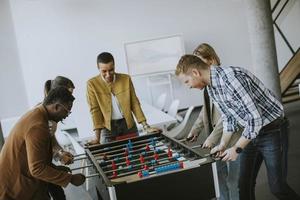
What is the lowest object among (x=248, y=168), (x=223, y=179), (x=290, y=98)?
(x=290, y=98)

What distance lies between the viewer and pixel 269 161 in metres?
2.71

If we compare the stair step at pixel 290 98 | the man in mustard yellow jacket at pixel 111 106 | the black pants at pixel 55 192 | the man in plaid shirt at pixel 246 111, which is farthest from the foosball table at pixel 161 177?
the stair step at pixel 290 98

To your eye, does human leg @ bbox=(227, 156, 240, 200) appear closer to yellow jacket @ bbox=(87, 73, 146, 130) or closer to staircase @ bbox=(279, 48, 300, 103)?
yellow jacket @ bbox=(87, 73, 146, 130)

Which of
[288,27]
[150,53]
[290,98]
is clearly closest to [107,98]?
[150,53]

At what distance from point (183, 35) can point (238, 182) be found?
19.9 ft

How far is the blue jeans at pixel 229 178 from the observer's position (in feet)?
9.64

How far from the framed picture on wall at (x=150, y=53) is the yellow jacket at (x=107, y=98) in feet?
14.1

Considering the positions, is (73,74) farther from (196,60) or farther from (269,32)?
(196,60)

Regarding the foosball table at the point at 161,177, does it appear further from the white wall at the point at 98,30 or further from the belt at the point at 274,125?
the white wall at the point at 98,30

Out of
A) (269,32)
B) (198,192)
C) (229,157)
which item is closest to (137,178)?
(198,192)

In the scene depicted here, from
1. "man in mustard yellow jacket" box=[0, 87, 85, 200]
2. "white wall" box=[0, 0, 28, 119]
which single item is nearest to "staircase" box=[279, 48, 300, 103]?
"white wall" box=[0, 0, 28, 119]

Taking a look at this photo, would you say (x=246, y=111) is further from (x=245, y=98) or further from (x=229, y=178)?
(x=229, y=178)

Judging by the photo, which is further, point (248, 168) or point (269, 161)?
point (248, 168)

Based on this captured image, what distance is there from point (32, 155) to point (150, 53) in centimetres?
596
